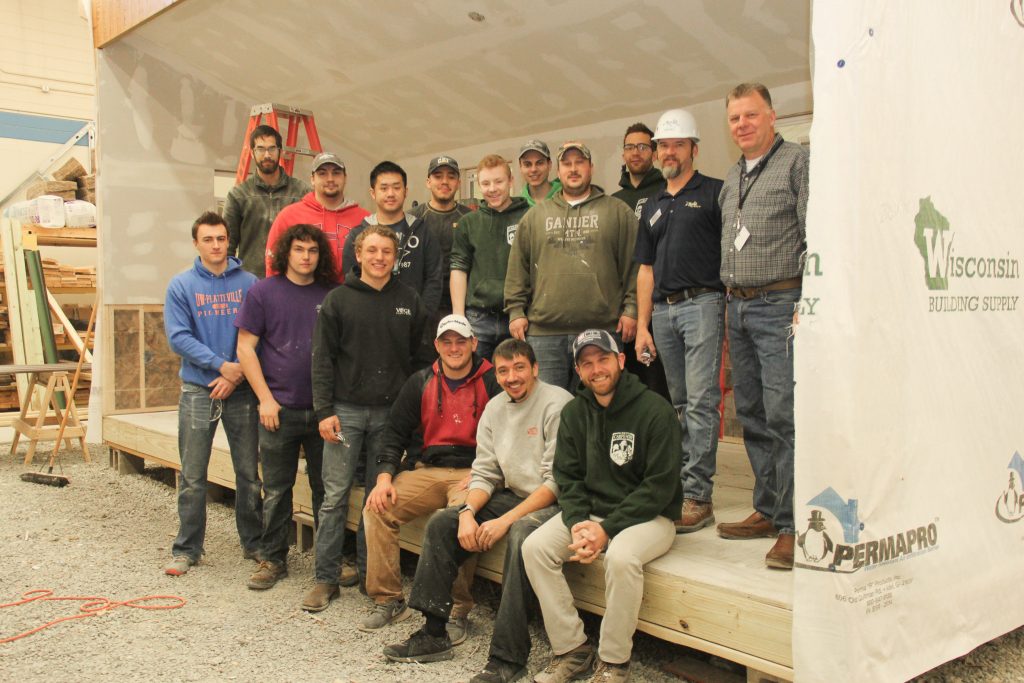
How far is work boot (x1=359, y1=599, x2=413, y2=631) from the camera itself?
3314 mm

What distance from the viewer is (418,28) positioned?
554 cm

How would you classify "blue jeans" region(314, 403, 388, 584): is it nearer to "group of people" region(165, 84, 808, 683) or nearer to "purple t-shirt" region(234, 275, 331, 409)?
"group of people" region(165, 84, 808, 683)

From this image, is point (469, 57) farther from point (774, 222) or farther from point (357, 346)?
point (774, 222)

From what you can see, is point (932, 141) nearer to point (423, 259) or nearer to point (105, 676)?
point (423, 259)

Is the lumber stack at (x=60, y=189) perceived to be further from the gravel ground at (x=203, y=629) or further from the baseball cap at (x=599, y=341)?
the baseball cap at (x=599, y=341)

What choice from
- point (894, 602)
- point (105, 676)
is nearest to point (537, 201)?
point (894, 602)

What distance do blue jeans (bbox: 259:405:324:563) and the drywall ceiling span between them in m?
2.70

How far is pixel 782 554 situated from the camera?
268 centimetres

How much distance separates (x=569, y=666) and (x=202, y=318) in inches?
92.0

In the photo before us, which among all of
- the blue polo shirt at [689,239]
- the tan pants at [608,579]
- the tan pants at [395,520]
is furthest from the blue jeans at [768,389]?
the tan pants at [395,520]

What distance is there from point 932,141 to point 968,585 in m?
1.33

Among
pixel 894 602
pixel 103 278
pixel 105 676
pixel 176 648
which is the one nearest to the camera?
pixel 894 602

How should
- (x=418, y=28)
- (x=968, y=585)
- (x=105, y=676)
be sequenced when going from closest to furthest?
(x=968, y=585), (x=105, y=676), (x=418, y=28)

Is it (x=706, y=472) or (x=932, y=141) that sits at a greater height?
(x=932, y=141)
